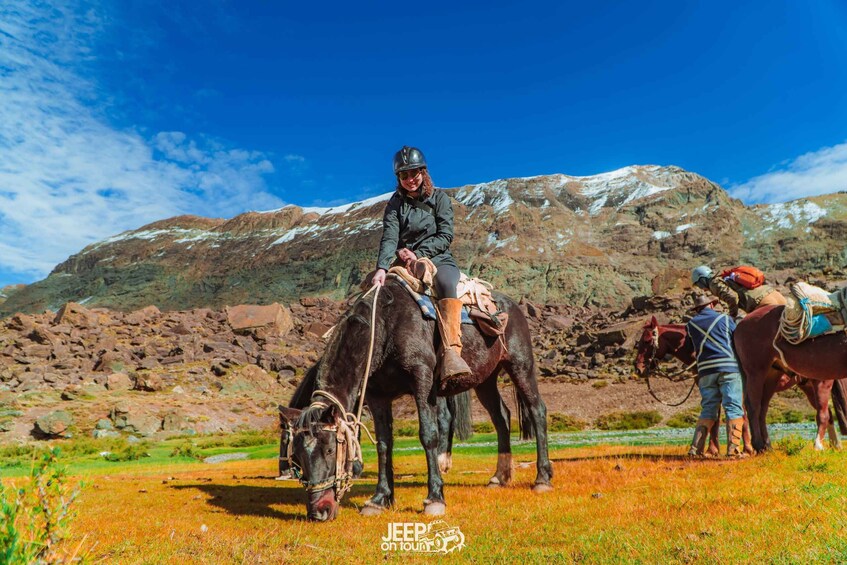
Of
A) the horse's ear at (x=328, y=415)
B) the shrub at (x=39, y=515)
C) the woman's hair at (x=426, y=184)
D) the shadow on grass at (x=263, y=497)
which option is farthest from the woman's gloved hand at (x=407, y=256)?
the shrub at (x=39, y=515)

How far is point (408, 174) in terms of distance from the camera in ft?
23.4

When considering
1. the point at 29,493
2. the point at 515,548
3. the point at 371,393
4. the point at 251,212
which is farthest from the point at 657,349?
the point at 251,212

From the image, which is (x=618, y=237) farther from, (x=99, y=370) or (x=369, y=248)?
(x=99, y=370)

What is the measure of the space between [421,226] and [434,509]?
3.67m

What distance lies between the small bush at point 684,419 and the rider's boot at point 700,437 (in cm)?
1281

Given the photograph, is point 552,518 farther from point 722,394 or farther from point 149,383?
point 149,383

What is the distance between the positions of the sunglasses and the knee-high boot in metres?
1.78

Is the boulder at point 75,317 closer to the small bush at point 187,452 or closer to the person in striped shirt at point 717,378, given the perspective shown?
the small bush at point 187,452

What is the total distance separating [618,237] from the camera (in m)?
104

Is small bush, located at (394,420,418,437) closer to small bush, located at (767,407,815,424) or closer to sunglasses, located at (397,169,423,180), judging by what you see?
small bush, located at (767,407,815,424)

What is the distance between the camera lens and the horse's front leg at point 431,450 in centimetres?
581

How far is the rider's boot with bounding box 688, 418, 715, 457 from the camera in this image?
9328 millimetres

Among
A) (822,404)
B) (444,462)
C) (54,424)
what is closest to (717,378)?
(822,404)

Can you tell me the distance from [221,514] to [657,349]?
32.1 feet
